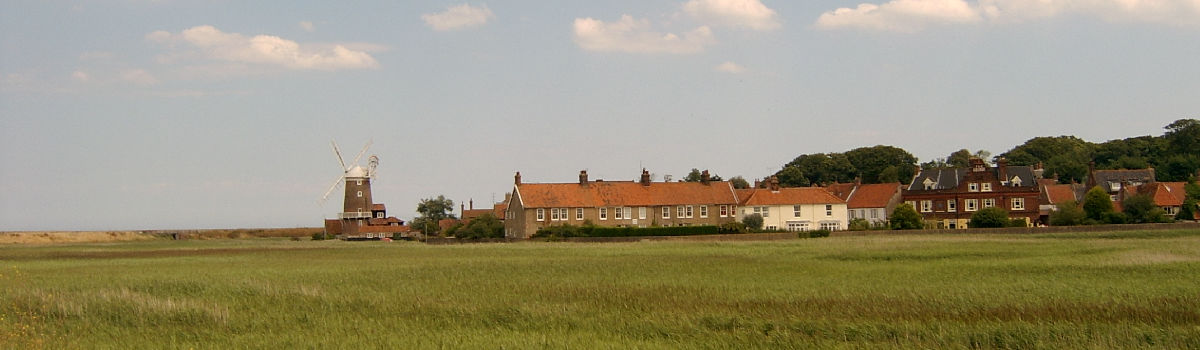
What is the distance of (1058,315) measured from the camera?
22.2 m

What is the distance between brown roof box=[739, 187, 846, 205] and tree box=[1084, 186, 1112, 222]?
2089 centimetres

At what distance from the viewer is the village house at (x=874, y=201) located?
329ft

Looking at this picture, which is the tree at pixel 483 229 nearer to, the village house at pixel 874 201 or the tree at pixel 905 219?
the village house at pixel 874 201

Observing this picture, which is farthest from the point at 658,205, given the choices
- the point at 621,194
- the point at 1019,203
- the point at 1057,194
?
the point at 1057,194

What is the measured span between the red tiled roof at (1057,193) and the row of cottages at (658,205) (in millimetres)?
28954

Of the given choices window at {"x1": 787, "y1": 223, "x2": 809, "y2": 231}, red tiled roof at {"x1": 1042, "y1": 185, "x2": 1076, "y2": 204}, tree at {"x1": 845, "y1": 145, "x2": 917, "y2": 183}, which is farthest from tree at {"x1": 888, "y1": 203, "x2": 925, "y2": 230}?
tree at {"x1": 845, "y1": 145, "x2": 917, "y2": 183}

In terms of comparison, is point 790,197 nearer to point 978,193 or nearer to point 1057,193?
point 978,193

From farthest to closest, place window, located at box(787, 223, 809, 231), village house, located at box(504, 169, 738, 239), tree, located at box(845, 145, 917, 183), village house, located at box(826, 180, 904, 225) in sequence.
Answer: tree, located at box(845, 145, 917, 183) < village house, located at box(826, 180, 904, 225) < window, located at box(787, 223, 809, 231) < village house, located at box(504, 169, 738, 239)

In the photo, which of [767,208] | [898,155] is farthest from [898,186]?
[898,155]

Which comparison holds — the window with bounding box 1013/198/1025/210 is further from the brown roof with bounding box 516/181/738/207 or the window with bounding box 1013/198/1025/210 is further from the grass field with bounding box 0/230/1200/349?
the grass field with bounding box 0/230/1200/349

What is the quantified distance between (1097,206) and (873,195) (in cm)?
2394

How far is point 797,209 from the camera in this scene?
9475cm


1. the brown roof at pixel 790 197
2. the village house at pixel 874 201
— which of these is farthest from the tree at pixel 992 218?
the brown roof at pixel 790 197

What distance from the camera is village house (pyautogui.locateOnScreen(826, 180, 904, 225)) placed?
10031cm
